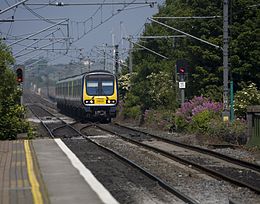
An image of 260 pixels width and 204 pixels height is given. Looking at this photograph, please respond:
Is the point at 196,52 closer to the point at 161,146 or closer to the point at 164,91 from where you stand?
the point at 164,91

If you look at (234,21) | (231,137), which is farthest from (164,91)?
(231,137)

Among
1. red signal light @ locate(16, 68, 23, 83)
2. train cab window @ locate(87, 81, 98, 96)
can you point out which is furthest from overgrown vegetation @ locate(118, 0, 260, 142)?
red signal light @ locate(16, 68, 23, 83)

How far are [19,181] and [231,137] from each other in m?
12.7

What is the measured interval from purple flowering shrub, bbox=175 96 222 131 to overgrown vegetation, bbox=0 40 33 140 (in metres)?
7.68

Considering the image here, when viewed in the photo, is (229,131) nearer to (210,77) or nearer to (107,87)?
(210,77)

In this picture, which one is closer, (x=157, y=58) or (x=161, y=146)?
(x=161, y=146)

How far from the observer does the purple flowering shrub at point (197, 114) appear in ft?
88.9

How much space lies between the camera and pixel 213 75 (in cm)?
3328

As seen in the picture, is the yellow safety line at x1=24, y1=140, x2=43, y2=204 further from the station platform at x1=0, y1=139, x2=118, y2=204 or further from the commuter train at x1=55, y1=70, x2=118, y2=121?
the commuter train at x1=55, y1=70, x2=118, y2=121

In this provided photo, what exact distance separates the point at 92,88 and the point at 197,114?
1465 cm

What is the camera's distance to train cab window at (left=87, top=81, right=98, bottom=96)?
4134cm

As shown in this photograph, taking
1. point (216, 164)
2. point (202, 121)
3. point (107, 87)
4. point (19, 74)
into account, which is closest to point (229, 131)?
point (202, 121)

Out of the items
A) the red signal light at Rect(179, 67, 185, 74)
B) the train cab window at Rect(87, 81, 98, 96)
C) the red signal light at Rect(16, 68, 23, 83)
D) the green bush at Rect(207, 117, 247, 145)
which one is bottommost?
the green bush at Rect(207, 117, 247, 145)

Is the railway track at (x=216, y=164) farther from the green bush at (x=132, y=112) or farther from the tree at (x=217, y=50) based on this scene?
the green bush at (x=132, y=112)
